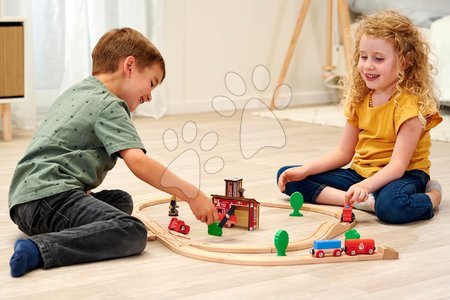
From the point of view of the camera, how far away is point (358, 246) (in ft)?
4.77

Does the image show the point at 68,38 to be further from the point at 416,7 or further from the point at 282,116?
the point at 416,7

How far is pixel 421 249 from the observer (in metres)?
1.55

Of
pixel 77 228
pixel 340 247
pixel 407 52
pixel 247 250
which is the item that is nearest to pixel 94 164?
pixel 77 228

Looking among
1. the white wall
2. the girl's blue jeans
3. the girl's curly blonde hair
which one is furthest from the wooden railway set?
the white wall

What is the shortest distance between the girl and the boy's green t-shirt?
529 millimetres

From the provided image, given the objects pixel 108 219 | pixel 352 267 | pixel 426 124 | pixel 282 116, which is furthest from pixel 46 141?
pixel 282 116

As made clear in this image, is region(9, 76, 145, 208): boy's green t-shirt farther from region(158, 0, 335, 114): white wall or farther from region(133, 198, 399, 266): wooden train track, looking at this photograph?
region(158, 0, 335, 114): white wall

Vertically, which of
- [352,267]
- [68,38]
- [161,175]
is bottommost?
[352,267]

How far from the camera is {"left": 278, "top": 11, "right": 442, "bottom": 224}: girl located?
1.78 m

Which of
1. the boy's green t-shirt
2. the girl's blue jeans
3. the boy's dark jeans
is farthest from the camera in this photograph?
the girl's blue jeans

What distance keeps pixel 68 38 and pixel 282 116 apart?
3.18 ft

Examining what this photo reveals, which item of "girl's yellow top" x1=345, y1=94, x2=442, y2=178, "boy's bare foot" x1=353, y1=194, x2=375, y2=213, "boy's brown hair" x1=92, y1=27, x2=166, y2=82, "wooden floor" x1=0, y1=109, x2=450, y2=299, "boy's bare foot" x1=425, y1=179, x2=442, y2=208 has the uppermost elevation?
"boy's brown hair" x1=92, y1=27, x2=166, y2=82

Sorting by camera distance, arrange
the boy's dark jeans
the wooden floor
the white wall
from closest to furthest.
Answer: the wooden floor
the boy's dark jeans
the white wall

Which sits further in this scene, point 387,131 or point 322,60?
point 322,60
